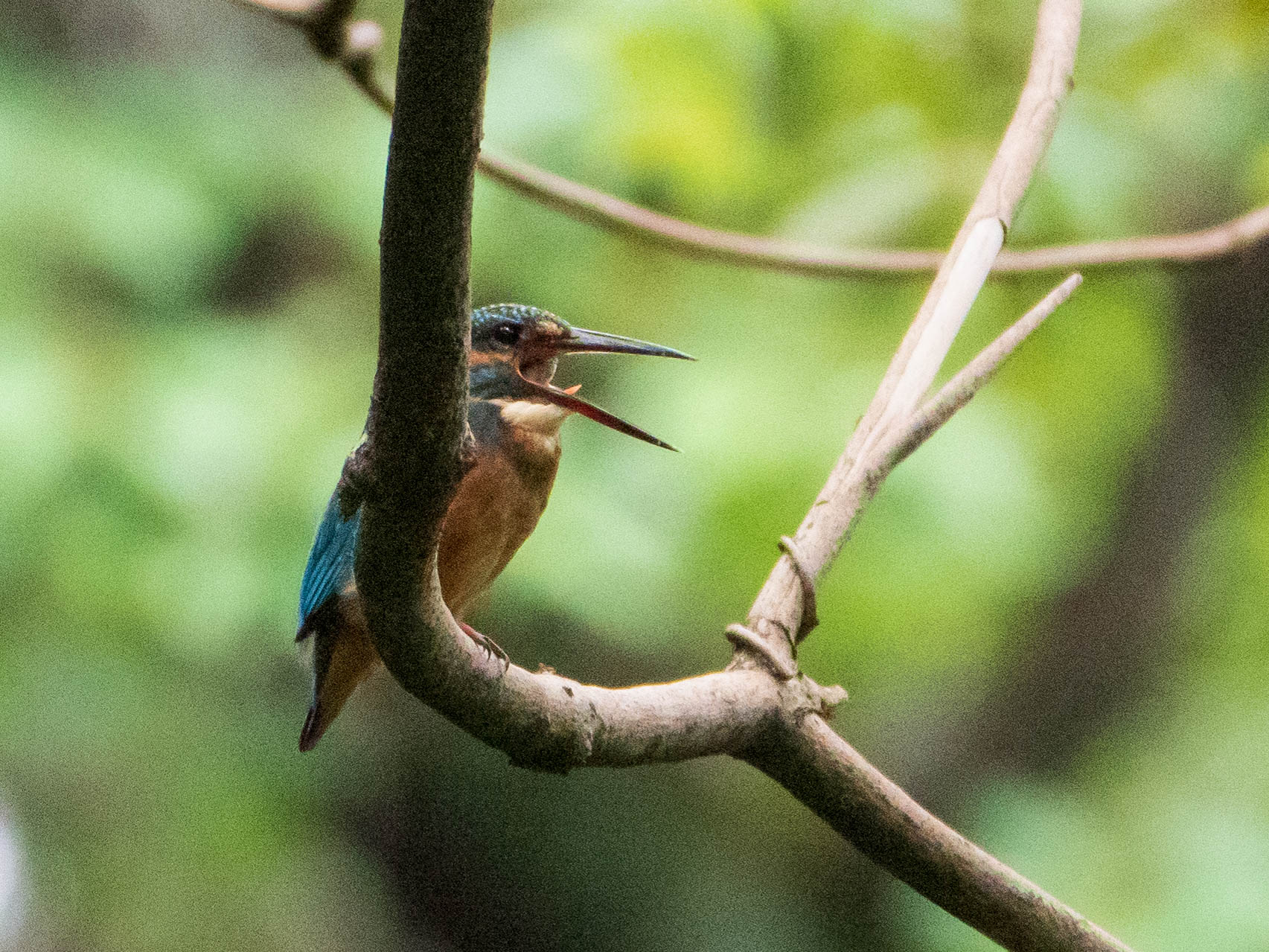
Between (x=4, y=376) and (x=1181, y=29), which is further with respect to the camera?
(x=4, y=376)

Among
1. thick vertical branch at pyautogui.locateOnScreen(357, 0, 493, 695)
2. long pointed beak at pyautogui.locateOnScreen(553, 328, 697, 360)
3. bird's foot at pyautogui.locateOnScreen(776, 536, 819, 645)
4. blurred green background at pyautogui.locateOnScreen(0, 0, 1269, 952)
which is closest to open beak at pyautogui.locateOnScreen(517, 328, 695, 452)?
long pointed beak at pyautogui.locateOnScreen(553, 328, 697, 360)

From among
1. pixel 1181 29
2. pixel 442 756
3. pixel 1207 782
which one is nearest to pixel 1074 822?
pixel 1207 782

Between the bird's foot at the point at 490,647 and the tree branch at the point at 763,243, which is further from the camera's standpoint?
the tree branch at the point at 763,243

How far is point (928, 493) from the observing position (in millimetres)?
2170

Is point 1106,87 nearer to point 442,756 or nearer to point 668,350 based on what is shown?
point 668,350

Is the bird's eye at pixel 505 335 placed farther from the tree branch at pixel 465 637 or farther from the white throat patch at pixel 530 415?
the tree branch at pixel 465 637

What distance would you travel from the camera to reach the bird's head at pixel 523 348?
1234 mm

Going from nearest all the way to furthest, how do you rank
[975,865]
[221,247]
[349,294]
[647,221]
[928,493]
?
[975,865] < [647,221] < [928,493] < [221,247] < [349,294]

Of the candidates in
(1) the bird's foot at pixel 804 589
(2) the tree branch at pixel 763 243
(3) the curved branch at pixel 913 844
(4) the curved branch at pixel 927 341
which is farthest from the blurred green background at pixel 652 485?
(3) the curved branch at pixel 913 844

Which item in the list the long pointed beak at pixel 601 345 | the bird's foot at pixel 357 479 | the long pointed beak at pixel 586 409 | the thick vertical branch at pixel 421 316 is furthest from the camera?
the long pointed beak at pixel 601 345

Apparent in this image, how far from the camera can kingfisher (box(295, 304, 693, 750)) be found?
4.17ft

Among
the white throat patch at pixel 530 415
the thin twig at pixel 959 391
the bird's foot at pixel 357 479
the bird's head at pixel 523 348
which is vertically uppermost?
the thin twig at pixel 959 391

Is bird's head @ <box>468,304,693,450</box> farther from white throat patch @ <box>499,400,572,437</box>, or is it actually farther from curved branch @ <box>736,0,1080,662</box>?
curved branch @ <box>736,0,1080,662</box>

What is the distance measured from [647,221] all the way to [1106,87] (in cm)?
86
